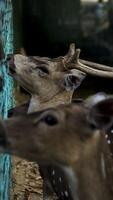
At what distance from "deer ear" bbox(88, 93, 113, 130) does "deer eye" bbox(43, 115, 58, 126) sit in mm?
191

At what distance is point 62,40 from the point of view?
33.8ft

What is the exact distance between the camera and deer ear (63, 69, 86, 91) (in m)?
4.66

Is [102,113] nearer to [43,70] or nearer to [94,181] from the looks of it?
[94,181]

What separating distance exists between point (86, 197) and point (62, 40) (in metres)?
7.08

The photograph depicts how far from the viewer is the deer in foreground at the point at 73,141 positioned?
10.4 ft

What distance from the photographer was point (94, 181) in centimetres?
338

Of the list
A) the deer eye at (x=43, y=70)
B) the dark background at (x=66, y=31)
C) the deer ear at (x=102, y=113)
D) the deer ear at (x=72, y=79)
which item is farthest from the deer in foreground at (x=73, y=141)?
the dark background at (x=66, y=31)

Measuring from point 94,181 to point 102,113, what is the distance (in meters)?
0.37

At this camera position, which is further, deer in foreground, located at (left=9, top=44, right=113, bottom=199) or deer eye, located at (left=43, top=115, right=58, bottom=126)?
deer in foreground, located at (left=9, top=44, right=113, bottom=199)

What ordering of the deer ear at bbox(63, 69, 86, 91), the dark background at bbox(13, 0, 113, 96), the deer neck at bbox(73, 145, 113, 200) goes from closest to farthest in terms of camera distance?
the deer neck at bbox(73, 145, 113, 200) → the deer ear at bbox(63, 69, 86, 91) → the dark background at bbox(13, 0, 113, 96)

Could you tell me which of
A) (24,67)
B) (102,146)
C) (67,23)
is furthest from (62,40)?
(102,146)

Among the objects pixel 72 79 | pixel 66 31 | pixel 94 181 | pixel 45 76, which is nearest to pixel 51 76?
pixel 45 76

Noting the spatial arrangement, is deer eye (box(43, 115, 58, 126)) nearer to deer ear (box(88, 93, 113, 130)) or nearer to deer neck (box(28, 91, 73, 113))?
deer ear (box(88, 93, 113, 130))

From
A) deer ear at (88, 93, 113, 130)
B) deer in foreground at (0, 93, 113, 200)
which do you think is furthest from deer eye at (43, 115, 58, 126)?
deer ear at (88, 93, 113, 130)
